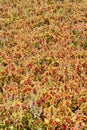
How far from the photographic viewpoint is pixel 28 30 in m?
12.7

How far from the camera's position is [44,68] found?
9539mm

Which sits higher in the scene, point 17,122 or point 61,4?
point 61,4

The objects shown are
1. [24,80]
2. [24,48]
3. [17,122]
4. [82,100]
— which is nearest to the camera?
[17,122]

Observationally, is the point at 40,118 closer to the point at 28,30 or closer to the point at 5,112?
the point at 5,112

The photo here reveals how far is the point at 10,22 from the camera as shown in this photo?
14.2 metres

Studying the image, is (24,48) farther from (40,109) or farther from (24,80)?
(40,109)

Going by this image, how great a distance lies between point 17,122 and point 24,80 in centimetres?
187

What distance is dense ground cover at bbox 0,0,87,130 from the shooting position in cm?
721

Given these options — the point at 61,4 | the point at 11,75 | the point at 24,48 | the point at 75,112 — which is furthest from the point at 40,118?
the point at 61,4

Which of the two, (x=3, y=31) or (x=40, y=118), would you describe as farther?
(x=3, y=31)

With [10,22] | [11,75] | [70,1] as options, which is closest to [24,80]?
[11,75]

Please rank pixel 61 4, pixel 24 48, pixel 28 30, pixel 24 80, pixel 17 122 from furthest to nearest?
1. pixel 61 4
2. pixel 28 30
3. pixel 24 48
4. pixel 24 80
5. pixel 17 122

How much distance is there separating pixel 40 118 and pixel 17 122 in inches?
21.8

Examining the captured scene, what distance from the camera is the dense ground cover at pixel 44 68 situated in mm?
7207
